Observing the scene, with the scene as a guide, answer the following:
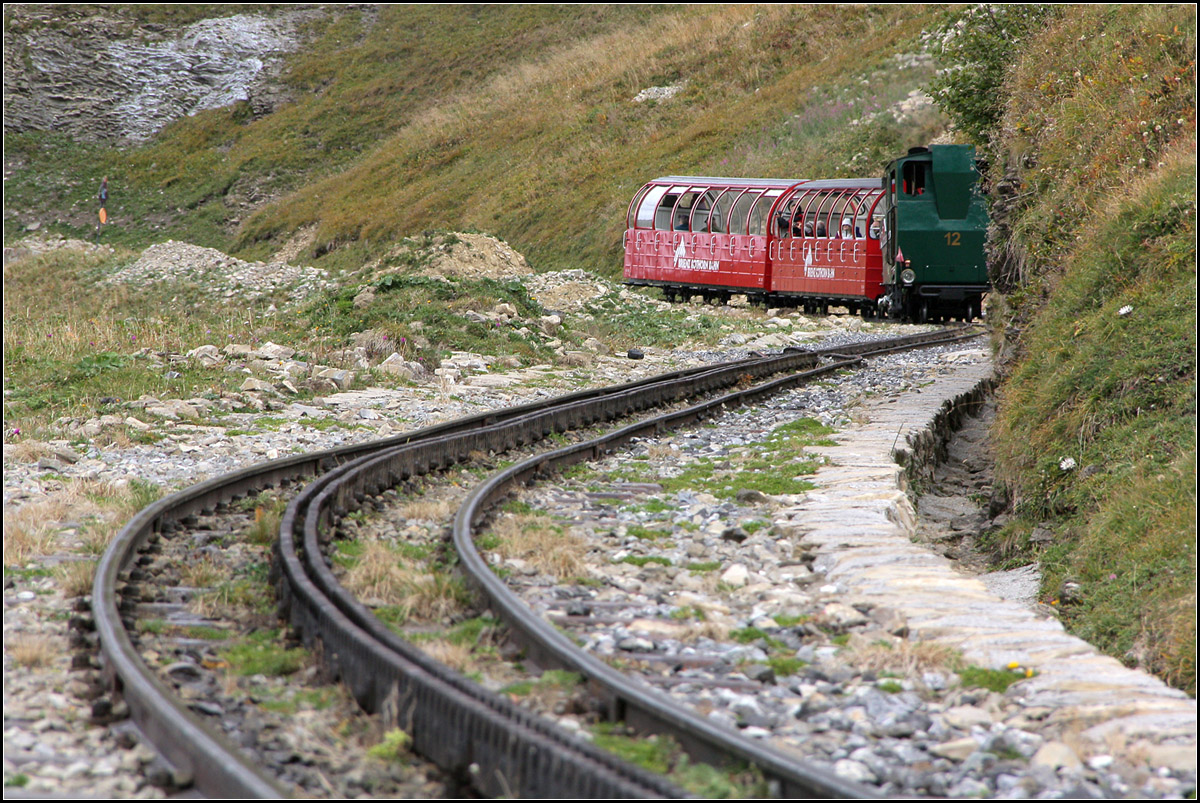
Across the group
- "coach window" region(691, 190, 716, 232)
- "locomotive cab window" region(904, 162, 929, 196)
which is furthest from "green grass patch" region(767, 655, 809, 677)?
"coach window" region(691, 190, 716, 232)

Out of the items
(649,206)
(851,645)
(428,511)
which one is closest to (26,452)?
(428,511)

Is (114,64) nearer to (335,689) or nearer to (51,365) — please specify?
(51,365)

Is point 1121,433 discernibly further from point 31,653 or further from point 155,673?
point 31,653

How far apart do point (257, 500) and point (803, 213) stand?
22.3 meters

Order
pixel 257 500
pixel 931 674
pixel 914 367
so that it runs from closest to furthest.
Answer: pixel 931 674 → pixel 257 500 → pixel 914 367

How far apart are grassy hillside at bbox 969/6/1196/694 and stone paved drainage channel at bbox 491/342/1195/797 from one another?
1.00m

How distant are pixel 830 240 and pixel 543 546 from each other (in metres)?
22.1

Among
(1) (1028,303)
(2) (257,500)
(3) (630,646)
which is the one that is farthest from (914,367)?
(3) (630,646)

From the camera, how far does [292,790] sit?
11.7 ft

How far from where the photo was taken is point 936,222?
79.2 ft

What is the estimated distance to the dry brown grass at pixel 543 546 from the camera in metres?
6.32

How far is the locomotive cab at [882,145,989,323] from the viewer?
24000 mm

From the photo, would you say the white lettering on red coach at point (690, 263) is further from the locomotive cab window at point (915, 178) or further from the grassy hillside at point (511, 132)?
the grassy hillside at point (511, 132)

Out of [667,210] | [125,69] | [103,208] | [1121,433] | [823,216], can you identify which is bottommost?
[1121,433]
